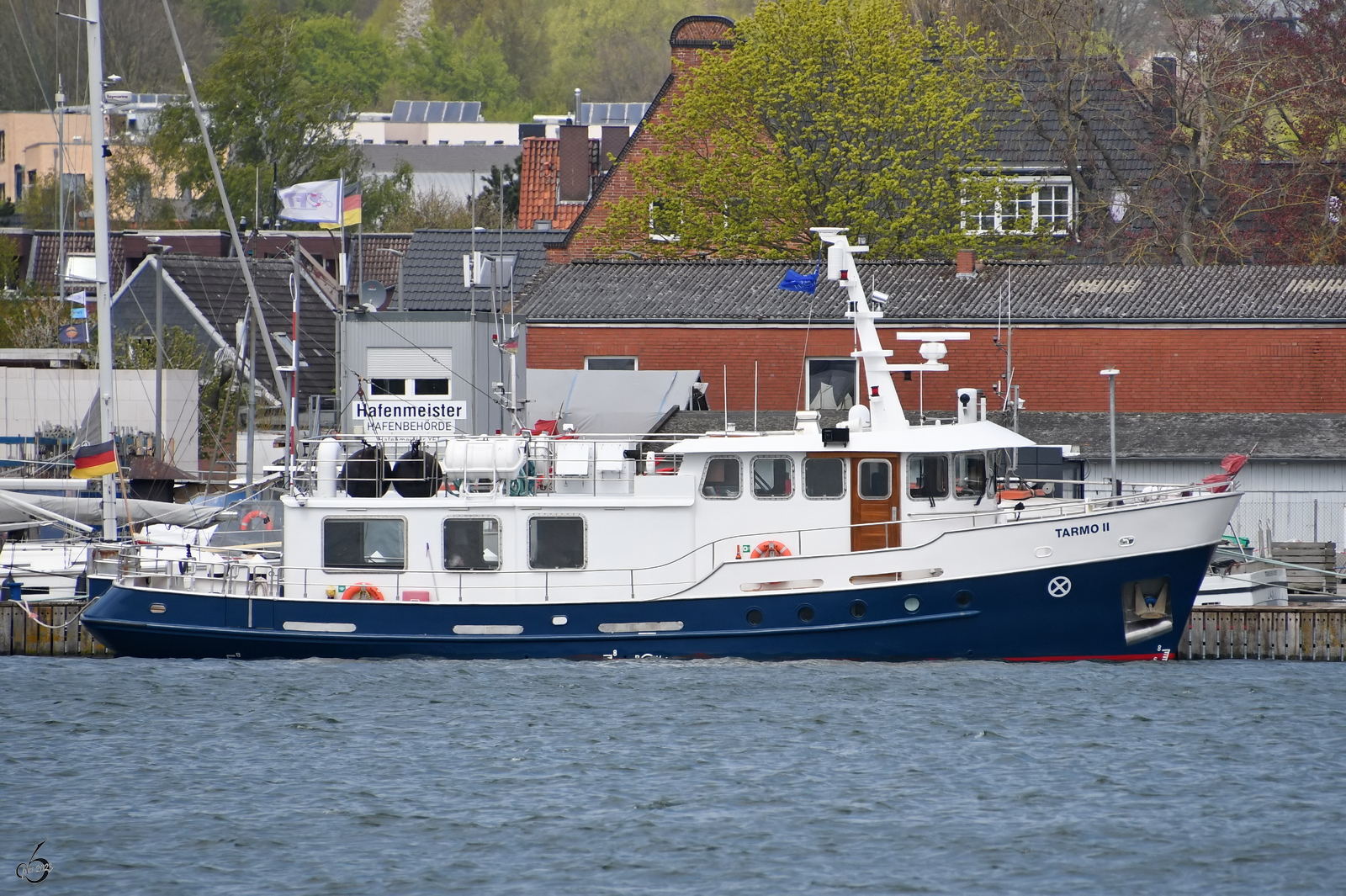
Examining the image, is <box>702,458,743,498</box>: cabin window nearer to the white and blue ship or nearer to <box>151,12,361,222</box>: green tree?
the white and blue ship

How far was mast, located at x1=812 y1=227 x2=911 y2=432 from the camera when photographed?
25016 millimetres

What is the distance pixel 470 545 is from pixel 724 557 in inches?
134

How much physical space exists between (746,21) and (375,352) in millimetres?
14337

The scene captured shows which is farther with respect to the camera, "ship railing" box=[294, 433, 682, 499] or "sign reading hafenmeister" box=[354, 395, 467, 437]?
"sign reading hafenmeister" box=[354, 395, 467, 437]

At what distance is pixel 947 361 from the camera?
36.7m

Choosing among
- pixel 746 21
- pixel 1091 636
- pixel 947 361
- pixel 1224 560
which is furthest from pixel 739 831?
pixel 746 21

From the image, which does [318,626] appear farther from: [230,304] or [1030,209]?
[1030,209]

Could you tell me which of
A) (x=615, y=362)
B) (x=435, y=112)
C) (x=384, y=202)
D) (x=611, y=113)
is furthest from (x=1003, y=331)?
(x=435, y=112)

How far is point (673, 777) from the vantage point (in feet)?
65.5

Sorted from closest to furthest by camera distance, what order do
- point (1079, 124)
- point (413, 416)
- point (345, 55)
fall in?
point (413, 416) → point (1079, 124) → point (345, 55)

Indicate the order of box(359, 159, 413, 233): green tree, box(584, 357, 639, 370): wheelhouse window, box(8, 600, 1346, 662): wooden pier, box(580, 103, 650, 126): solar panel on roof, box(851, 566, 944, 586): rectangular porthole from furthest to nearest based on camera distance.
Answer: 1. box(580, 103, 650, 126): solar panel on roof
2. box(359, 159, 413, 233): green tree
3. box(584, 357, 639, 370): wheelhouse window
4. box(8, 600, 1346, 662): wooden pier
5. box(851, 566, 944, 586): rectangular porthole

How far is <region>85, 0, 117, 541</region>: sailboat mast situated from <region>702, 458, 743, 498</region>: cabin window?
8.44m

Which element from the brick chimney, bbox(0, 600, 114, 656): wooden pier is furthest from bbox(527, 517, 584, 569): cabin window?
the brick chimney

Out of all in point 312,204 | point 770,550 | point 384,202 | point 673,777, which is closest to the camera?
point 673,777
